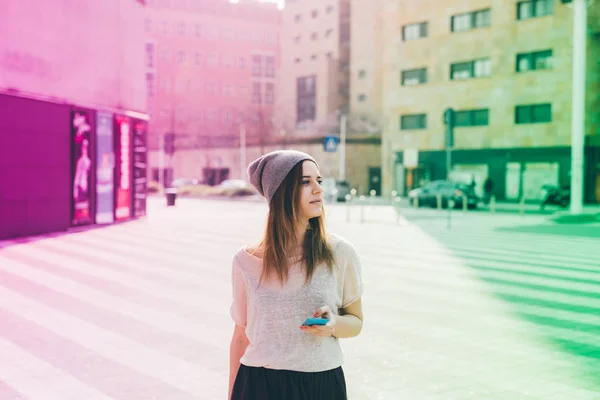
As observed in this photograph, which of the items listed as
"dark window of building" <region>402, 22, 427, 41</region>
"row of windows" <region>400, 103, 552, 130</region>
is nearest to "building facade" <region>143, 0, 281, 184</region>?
"dark window of building" <region>402, 22, 427, 41</region>

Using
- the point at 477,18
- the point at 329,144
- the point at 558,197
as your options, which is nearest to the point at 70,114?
the point at 329,144

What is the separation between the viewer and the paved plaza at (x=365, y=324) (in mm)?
5834

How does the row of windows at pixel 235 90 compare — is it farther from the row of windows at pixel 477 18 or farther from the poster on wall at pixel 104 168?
the poster on wall at pixel 104 168

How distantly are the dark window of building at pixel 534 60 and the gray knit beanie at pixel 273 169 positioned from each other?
43468mm

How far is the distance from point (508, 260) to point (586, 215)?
11.7 m

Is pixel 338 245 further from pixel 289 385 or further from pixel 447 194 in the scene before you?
pixel 447 194

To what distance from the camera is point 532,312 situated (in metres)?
8.76

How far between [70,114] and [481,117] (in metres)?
31.9

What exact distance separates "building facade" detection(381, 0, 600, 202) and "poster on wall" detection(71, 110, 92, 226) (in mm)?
18844

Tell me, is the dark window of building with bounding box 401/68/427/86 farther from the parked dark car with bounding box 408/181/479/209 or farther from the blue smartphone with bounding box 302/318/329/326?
the blue smartphone with bounding box 302/318/329/326

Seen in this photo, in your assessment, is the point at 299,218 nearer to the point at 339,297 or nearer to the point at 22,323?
the point at 339,297

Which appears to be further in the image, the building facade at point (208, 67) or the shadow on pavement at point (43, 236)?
the building facade at point (208, 67)

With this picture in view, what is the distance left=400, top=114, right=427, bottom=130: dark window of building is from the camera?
164ft

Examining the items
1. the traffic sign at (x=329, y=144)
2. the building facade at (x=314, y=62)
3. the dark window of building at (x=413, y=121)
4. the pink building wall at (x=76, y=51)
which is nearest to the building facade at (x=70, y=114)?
the pink building wall at (x=76, y=51)
